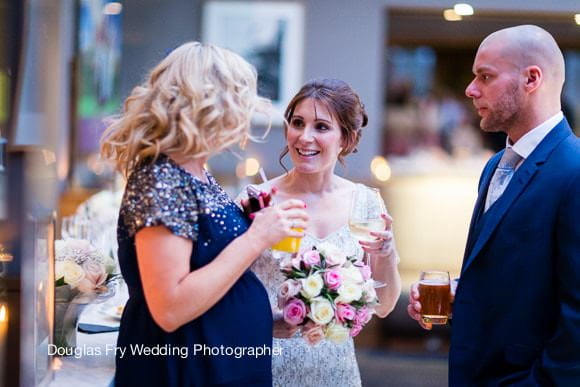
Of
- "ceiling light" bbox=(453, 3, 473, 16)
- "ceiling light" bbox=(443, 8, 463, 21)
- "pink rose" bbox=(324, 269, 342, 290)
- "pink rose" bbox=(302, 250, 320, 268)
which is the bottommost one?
"pink rose" bbox=(324, 269, 342, 290)

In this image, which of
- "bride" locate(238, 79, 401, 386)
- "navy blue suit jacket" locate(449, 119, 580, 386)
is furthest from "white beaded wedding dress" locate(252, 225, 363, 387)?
"navy blue suit jacket" locate(449, 119, 580, 386)

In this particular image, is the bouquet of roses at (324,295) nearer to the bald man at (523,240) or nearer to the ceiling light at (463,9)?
the bald man at (523,240)

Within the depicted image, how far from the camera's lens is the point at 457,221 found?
6.76m

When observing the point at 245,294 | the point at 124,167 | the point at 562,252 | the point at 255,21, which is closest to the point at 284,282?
the point at 245,294

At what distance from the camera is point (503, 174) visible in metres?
2.28

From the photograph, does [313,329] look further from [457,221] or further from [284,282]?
[457,221]

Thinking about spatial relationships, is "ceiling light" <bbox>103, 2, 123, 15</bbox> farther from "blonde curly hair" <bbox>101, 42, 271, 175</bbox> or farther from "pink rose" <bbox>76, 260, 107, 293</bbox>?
"blonde curly hair" <bbox>101, 42, 271, 175</bbox>

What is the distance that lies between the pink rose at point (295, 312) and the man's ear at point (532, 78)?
820 mm

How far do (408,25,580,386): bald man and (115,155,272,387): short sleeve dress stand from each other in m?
0.55

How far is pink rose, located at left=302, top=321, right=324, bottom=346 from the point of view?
7.78 ft

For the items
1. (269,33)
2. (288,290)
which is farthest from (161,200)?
(269,33)

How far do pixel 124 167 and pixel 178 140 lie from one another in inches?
8.9

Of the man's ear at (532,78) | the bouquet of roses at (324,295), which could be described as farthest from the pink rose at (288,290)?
the man's ear at (532,78)

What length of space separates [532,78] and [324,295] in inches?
31.2
